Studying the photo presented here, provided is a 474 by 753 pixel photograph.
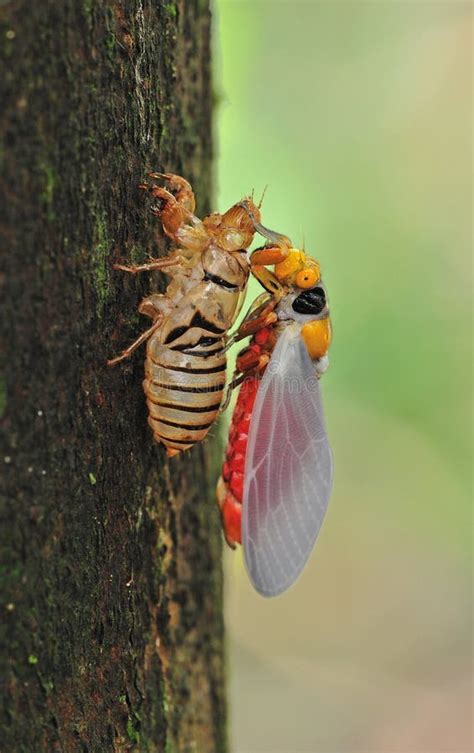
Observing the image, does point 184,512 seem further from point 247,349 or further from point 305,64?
point 305,64

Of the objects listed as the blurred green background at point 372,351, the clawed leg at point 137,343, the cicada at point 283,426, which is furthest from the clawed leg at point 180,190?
the blurred green background at point 372,351

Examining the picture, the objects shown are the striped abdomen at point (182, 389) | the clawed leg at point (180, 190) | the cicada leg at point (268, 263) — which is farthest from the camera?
→ the cicada leg at point (268, 263)

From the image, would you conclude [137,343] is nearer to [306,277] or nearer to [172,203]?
[172,203]

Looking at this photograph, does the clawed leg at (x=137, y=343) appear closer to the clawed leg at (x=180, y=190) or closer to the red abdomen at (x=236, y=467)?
the clawed leg at (x=180, y=190)

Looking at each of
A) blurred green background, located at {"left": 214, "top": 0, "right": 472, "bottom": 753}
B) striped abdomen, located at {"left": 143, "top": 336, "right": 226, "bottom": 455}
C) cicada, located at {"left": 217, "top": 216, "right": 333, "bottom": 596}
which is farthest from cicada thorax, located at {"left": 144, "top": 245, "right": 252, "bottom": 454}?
blurred green background, located at {"left": 214, "top": 0, "right": 472, "bottom": 753}

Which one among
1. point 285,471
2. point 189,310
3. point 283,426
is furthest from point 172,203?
point 285,471

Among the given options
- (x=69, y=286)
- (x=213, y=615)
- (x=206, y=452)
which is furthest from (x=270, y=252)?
(x=213, y=615)

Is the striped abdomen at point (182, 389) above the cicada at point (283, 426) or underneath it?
above

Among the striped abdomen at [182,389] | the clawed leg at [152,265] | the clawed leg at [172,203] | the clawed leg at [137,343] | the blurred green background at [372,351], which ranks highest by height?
the clawed leg at [172,203]
